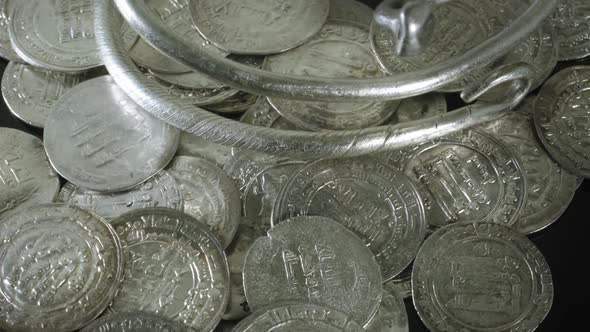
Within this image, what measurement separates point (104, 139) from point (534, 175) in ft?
2.43

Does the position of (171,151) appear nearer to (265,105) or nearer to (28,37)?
(265,105)

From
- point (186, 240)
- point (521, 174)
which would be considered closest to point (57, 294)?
point (186, 240)

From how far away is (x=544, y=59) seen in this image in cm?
132

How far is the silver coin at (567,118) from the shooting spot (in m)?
1.22

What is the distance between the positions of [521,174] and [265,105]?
45 cm

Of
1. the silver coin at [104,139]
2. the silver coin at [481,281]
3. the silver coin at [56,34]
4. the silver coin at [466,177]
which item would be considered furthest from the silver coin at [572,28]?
the silver coin at [56,34]

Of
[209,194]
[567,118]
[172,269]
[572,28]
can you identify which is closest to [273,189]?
[209,194]

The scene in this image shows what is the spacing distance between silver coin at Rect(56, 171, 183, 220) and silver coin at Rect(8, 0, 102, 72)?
0.24 meters

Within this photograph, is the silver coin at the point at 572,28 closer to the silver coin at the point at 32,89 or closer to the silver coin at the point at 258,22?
the silver coin at the point at 258,22

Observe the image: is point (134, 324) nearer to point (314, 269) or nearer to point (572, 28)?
point (314, 269)

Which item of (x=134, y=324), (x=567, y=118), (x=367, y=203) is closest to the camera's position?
(x=134, y=324)

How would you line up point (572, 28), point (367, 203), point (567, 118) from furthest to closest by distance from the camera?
point (572, 28), point (567, 118), point (367, 203)

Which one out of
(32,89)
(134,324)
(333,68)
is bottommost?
(134,324)

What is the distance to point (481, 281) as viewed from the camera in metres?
1.10
